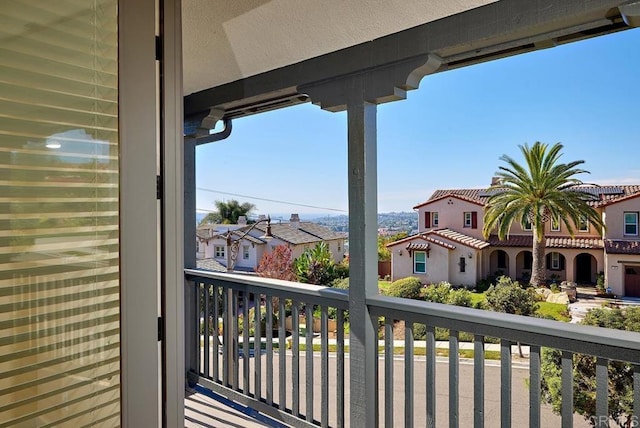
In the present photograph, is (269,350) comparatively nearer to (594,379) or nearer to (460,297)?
(460,297)

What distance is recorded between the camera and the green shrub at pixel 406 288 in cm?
295

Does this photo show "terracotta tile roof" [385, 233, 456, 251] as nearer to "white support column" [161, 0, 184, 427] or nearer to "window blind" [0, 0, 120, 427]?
"white support column" [161, 0, 184, 427]

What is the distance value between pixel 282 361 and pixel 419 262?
1190 mm

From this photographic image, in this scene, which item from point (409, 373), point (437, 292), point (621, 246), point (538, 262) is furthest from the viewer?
point (437, 292)

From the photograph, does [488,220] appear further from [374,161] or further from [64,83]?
[64,83]

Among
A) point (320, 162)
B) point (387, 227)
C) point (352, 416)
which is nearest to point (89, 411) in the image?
point (352, 416)

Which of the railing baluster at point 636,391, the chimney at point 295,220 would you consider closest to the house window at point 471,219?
the railing baluster at point 636,391

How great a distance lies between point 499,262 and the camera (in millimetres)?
2795

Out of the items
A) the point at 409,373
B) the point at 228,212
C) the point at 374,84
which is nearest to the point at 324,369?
the point at 409,373

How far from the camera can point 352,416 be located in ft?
8.04

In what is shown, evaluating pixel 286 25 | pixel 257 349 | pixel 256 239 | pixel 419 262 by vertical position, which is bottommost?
pixel 257 349

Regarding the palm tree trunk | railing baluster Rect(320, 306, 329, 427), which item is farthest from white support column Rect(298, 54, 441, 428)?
the palm tree trunk

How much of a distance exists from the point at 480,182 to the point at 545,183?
699mm

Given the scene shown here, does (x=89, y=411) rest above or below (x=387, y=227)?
below
